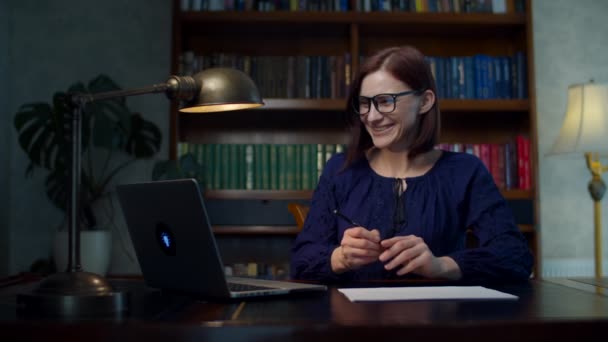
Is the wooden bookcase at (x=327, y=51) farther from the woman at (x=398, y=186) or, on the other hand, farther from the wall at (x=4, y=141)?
the woman at (x=398, y=186)

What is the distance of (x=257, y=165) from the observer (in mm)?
2947

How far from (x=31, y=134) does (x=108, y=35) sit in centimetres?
70

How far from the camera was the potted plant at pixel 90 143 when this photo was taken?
9.06ft

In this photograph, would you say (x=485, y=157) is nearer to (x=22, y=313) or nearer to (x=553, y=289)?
(x=553, y=289)

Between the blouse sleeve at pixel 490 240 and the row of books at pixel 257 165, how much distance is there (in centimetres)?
132

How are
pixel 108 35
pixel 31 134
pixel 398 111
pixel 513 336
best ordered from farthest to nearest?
pixel 108 35, pixel 31 134, pixel 398 111, pixel 513 336

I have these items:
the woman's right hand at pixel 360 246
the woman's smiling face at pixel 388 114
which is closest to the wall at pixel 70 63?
the woman's smiling face at pixel 388 114

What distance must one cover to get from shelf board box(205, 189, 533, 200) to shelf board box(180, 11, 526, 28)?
75 cm

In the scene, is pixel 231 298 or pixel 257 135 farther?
pixel 257 135

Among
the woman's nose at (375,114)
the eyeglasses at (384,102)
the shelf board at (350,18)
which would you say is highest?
the shelf board at (350,18)

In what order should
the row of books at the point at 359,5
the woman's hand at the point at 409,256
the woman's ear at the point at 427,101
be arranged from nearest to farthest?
the woman's hand at the point at 409,256 < the woman's ear at the point at 427,101 < the row of books at the point at 359,5

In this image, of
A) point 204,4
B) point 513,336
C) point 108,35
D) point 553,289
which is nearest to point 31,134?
point 108,35

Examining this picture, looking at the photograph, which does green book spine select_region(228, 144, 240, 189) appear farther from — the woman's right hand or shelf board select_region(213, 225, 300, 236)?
the woman's right hand

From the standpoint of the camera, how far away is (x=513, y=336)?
2.42 feet
